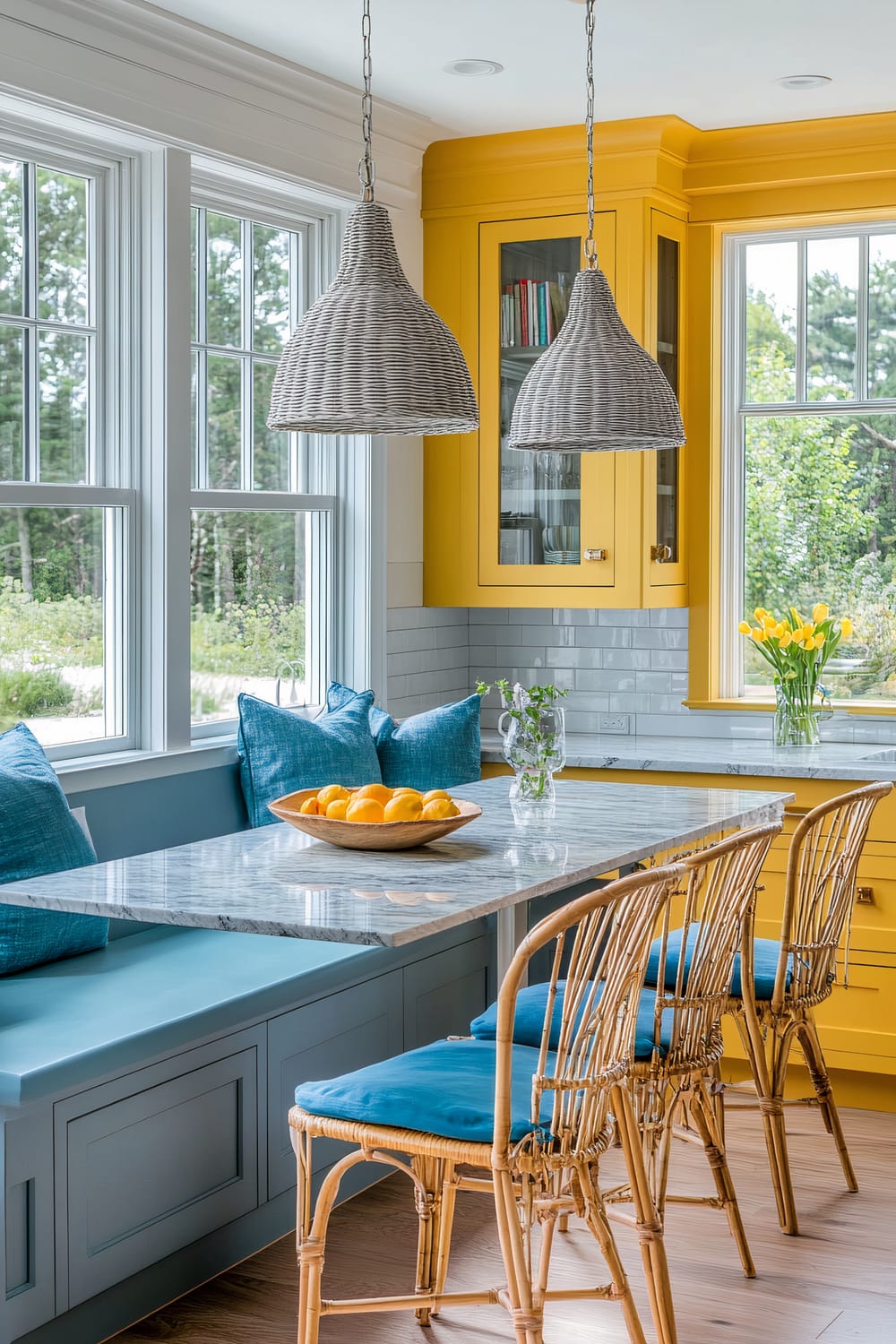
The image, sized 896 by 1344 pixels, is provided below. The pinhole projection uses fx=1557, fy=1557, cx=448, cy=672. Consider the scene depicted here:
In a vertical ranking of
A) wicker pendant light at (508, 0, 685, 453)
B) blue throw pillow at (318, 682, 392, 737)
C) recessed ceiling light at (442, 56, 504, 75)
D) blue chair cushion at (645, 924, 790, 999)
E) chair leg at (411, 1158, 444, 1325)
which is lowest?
chair leg at (411, 1158, 444, 1325)

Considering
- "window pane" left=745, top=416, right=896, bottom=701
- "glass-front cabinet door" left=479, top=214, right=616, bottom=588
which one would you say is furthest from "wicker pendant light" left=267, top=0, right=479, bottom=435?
"window pane" left=745, top=416, right=896, bottom=701

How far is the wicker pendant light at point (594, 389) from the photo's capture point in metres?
3.08

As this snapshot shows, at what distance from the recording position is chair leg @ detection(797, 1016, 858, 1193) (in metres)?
3.46

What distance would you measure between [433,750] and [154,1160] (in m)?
1.73

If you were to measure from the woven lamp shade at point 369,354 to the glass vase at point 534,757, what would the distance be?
81 cm

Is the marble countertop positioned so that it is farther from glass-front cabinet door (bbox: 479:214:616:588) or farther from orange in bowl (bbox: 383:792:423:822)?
orange in bowl (bbox: 383:792:423:822)

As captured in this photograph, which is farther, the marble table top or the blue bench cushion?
the blue bench cushion

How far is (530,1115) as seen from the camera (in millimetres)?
2350

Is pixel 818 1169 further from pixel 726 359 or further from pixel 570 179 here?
pixel 570 179

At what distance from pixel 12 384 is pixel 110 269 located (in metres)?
0.45

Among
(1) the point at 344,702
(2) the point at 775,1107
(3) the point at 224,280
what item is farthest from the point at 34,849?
(3) the point at 224,280

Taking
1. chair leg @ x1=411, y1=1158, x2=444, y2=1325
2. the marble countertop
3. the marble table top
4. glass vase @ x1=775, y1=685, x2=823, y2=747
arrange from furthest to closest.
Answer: glass vase @ x1=775, y1=685, x2=823, y2=747 < the marble countertop < chair leg @ x1=411, y1=1158, x2=444, y2=1325 < the marble table top

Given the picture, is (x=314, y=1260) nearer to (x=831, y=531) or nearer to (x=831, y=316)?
(x=831, y=531)

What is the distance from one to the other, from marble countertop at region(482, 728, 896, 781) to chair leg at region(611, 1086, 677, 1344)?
190 centimetres
